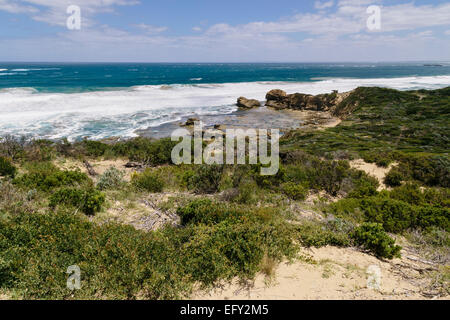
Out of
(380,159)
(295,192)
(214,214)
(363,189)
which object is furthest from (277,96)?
(214,214)

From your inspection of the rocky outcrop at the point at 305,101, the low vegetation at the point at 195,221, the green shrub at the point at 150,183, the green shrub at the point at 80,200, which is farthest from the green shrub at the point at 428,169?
the rocky outcrop at the point at 305,101

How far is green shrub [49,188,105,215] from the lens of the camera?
6.54 metres

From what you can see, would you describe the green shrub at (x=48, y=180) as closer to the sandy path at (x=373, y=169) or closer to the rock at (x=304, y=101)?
the sandy path at (x=373, y=169)

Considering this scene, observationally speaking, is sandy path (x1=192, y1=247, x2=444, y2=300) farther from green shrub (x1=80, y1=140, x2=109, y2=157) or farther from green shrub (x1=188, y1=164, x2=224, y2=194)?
green shrub (x1=80, y1=140, x2=109, y2=157)

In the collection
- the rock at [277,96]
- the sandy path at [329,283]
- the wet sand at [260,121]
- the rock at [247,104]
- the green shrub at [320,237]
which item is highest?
the rock at [277,96]

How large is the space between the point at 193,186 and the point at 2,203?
4.98 m

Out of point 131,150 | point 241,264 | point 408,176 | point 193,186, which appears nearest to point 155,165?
point 131,150

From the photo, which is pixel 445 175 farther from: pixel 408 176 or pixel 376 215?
pixel 376 215

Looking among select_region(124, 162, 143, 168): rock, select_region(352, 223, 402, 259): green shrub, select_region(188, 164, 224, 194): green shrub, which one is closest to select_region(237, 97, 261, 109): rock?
select_region(124, 162, 143, 168): rock

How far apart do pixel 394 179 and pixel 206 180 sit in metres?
7.52

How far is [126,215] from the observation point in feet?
21.9

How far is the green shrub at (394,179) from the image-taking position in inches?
403

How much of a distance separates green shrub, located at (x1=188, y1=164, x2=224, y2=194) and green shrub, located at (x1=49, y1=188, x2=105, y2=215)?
9.80 ft

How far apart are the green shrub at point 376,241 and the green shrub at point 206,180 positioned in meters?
4.57
